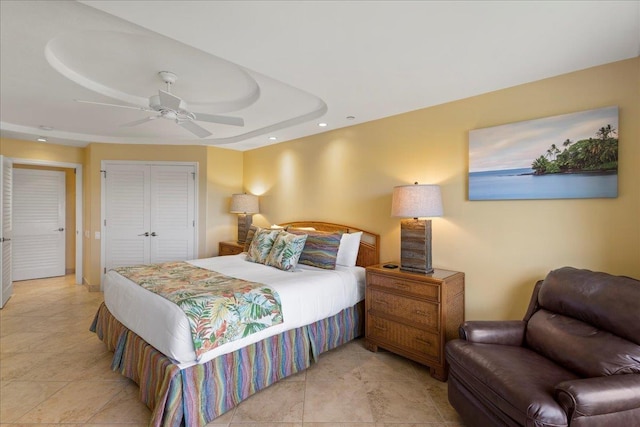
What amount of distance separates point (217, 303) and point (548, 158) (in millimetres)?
2749

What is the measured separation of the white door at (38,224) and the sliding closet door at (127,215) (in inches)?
77.5

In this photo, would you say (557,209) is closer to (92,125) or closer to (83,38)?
(83,38)

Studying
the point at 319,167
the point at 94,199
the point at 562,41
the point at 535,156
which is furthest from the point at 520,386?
the point at 94,199

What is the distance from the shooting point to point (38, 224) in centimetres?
593

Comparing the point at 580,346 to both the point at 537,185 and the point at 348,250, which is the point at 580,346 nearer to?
the point at 537,185

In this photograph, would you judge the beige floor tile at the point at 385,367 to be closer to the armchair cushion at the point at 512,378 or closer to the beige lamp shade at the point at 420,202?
the armchair cushion at the point at 512,378

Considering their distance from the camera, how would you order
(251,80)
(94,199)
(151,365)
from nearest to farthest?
(151,365)
(251,80)
(94,199)

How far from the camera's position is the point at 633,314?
1672 millimetres

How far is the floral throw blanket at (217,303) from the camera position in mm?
2007

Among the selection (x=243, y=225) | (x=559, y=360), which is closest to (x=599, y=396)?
(x=559, y=360)

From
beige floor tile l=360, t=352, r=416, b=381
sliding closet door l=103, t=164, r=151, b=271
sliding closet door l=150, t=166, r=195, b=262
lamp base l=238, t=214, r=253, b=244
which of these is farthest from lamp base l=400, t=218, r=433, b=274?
sliding closet door l=103, t=164, r=151, b=271

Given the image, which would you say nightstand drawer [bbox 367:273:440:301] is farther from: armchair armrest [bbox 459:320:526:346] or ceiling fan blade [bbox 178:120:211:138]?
ceiling fan blade [bbox 178:120:211:138]

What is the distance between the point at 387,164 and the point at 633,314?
7.77 ft

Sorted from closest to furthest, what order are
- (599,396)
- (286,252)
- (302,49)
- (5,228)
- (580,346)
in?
(599,396) < (580,346) < (302,49) < (286,252) < (5,228)
